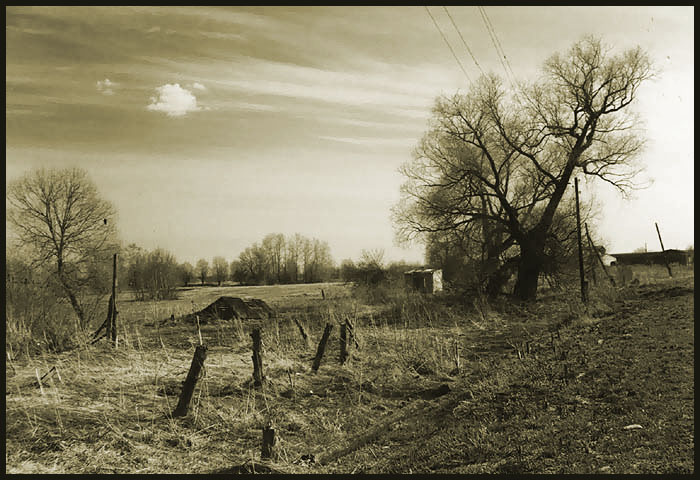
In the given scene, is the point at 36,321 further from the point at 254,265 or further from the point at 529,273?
the point at 254,265

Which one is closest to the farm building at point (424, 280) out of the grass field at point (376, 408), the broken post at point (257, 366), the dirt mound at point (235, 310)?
the dirt mound at point (235, 310)

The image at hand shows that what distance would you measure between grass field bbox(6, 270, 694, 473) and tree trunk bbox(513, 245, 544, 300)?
13.6m

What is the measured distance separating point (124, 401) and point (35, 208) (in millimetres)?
27158

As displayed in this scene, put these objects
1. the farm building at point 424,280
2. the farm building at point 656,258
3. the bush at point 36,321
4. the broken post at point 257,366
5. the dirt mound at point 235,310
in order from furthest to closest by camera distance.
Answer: the farm building at point 656,258, the farm building at point 424,280, the dirt mound at point 235,310, the bush at point 36,321, the broken post at point 257,366

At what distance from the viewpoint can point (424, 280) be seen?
39969 mm

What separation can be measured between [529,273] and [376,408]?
2115cm

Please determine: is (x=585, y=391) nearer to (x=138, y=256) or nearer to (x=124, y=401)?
(x=124, y=401)

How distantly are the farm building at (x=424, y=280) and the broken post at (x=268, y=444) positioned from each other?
31.9 m

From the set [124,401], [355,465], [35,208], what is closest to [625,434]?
[355,465]

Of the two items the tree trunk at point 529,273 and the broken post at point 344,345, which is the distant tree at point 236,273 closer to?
the tree trunk at point 529,273

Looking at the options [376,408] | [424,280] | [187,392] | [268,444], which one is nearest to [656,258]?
[424,280]

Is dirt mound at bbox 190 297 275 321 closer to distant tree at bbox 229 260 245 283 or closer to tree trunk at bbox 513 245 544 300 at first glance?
tree trunk at bbox 513 245 544 300

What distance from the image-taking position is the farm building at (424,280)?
3959 cm

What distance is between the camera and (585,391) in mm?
8836
